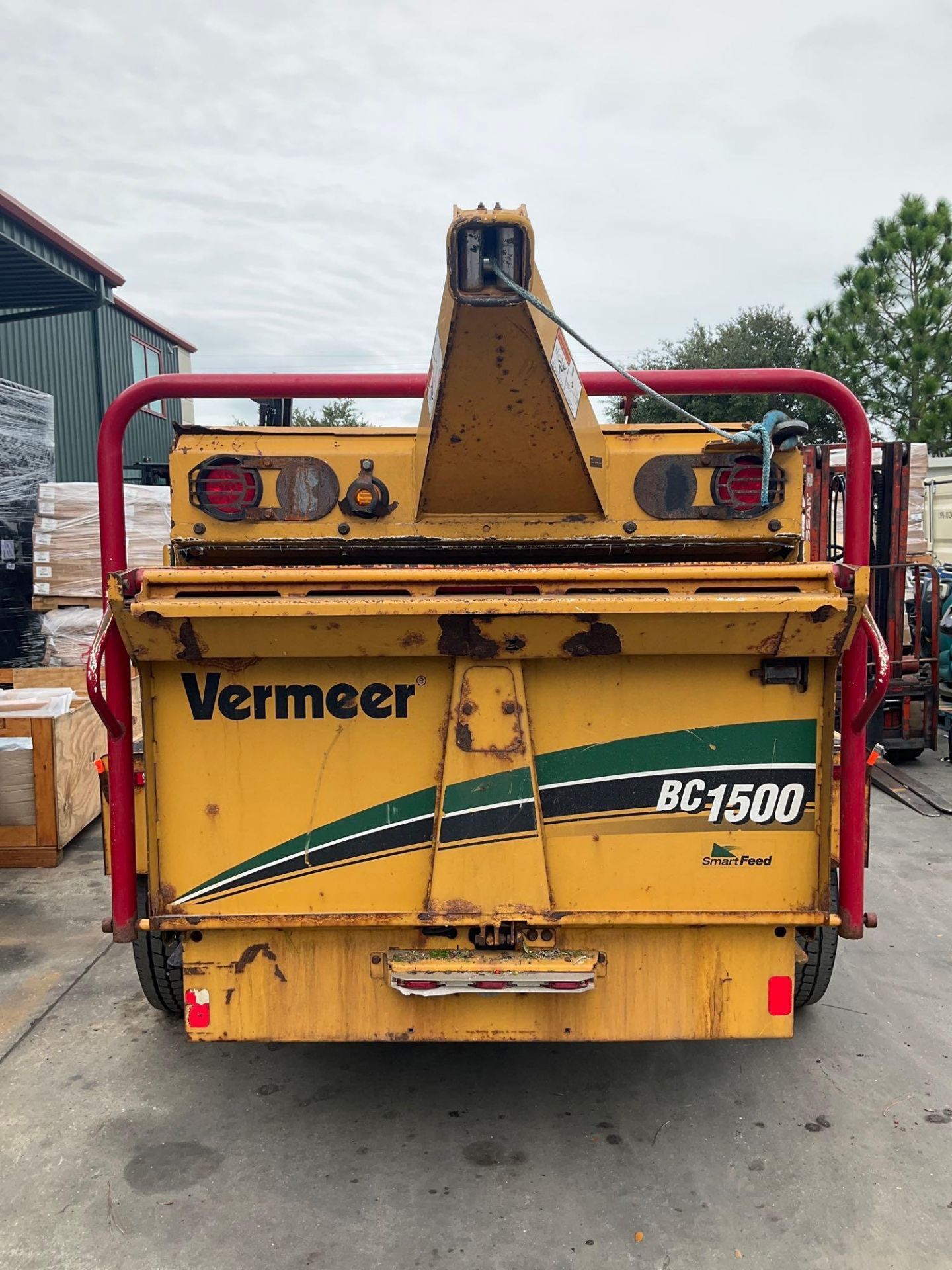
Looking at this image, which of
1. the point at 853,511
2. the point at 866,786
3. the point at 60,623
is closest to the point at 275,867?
the point at 866,786

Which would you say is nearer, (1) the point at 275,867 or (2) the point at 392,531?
(1) the point at 275,867

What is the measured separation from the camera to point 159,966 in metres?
3.35

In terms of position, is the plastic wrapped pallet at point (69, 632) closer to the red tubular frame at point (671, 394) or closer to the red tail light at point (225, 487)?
the red tail light at point (225, 487)

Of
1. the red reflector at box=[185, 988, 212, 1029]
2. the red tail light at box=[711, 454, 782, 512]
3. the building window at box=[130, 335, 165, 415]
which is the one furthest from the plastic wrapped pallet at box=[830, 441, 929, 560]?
the building window at box=[130, 335, 165, 415]

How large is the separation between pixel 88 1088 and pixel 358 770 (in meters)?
1.82

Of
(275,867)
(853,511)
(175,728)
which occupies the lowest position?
(275,867)

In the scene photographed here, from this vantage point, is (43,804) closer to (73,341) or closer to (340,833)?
(340,833)

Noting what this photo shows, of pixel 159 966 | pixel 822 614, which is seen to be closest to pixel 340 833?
pixel 159 966

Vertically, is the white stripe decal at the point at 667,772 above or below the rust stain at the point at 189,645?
below

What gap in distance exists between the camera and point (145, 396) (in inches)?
123

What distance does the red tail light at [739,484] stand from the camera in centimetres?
357

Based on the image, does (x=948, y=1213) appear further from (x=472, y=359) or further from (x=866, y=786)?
(x=472, y=359)

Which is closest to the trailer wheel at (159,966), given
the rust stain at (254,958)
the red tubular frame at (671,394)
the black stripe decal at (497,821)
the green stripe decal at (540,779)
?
the red tubular frame at (671,394)

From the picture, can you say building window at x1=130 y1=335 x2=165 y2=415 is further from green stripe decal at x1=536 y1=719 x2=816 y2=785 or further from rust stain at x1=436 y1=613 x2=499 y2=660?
green stripe decal at x1=536 y1=719 x2=816 y2=785
